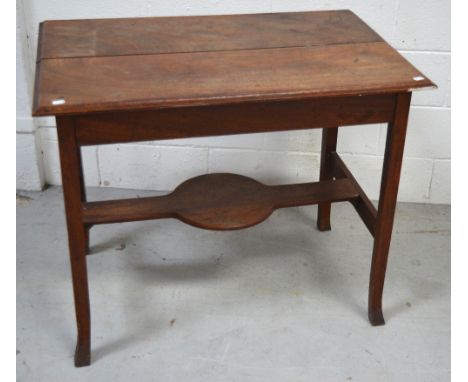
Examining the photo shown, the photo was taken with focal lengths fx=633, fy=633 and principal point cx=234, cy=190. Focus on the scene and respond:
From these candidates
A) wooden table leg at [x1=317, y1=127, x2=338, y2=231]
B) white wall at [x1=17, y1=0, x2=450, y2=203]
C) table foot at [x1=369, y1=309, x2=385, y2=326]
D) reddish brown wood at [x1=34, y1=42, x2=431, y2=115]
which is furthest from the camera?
white wall at [x1=17, y1=0, x2=450, y2=203]

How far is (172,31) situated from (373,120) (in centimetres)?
81

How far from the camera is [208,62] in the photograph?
204cm

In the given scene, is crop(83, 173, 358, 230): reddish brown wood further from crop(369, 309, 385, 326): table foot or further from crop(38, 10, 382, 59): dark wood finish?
crop(38, 10, 382, 59): dark wood finish

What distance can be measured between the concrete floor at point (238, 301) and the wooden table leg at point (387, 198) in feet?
0.38

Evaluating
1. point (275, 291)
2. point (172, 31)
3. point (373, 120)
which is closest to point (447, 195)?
point (275, 291)

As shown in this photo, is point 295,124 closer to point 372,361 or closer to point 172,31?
Result: point 172,31

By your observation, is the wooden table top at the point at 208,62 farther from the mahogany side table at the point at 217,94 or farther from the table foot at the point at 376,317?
the table foot at the point at 376,317

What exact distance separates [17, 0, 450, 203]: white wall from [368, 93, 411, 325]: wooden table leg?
93 cm

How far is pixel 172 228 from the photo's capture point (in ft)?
9.75

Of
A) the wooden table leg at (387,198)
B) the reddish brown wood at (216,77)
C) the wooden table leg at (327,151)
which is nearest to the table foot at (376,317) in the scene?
the wooden table leg at (387,198)

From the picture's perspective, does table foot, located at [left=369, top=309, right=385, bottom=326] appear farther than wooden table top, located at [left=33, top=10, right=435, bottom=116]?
Yes

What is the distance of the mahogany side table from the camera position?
184 cm

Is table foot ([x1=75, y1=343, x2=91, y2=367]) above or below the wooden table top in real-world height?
below

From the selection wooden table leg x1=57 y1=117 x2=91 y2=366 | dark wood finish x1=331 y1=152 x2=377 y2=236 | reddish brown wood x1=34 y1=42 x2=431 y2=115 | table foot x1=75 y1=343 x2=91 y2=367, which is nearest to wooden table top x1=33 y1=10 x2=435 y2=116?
reddish brown wood x1=34 y1=42 x2=431 y2=115
